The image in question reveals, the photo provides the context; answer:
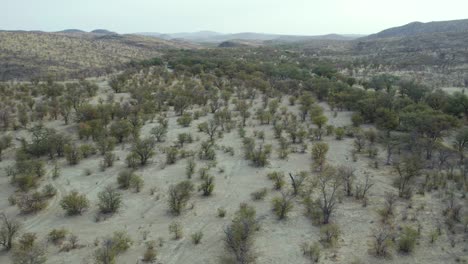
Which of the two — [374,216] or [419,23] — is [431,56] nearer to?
[374,216]

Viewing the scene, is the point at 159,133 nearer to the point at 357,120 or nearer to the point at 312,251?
the point at 312,251

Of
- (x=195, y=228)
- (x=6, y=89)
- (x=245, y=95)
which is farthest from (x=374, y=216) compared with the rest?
(x=6, y=89)

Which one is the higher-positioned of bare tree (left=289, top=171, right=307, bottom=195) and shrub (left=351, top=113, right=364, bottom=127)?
shrub (left=351, top=113, right=364, bottom=127)

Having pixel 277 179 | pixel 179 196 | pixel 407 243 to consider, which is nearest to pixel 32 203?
pixel 179 196

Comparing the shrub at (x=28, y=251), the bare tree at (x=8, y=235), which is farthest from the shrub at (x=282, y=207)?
the bare tree at (x=8, y=235)

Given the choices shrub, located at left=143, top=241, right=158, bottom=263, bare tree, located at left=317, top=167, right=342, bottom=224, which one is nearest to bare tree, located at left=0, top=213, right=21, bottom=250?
shrub, located at left=143, top=241, right=158, bottom=263

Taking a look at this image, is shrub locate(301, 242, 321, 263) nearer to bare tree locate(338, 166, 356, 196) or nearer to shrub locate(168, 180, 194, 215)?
bare tree locate(338, 166, 356, 196)

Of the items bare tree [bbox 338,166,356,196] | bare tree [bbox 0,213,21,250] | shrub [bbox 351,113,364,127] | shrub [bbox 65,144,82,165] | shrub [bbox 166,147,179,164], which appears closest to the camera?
bare tree [bbox 0,213,21,250]

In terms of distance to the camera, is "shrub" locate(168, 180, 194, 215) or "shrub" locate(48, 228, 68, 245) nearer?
"shrub" locate(48, 228, 68, 245)

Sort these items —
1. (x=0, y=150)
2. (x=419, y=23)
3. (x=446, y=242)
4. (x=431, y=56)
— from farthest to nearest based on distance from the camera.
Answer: (x=419, y=23) → (x=431, y=56) → (x=0, y=150) → (x=446, y=242)
